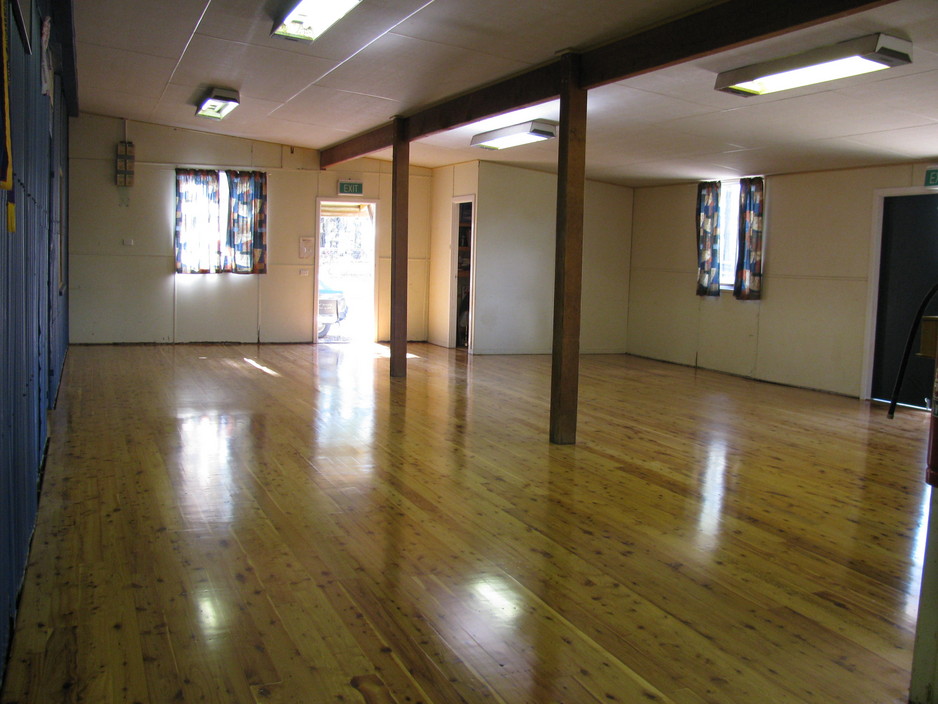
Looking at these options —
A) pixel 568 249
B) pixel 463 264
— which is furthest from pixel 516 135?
pixel 463 264

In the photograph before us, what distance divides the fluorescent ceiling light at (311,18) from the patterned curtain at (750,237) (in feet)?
20.2

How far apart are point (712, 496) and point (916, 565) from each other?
46.8 inches

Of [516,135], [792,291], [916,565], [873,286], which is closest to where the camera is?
[916,565]

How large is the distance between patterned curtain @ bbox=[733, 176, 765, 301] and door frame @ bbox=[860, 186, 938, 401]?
1493mm

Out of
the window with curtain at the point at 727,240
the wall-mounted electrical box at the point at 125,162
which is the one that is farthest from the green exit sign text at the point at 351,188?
the window with curtain at the point at 727,240

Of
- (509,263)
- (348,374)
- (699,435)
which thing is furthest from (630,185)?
(699,435)

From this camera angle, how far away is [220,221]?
1118 cm

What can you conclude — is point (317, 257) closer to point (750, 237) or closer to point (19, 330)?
point (750, 237)

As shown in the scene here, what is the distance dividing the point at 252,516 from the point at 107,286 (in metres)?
7.89

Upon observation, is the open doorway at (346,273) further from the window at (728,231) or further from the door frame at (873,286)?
the door frame at (873,286)

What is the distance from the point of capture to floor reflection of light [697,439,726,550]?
3958 mm

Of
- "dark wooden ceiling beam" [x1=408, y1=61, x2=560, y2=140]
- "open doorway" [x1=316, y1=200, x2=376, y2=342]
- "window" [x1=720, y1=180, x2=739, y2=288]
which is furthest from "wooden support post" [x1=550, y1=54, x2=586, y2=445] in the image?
"open doorway" [x1=316, y1=200, x2=376, y2=342]

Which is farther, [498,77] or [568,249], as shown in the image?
[498,77]

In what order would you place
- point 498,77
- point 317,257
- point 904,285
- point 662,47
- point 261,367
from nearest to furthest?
1. point 662,47
2. point 498,77
3. point 904,285
4. point 261,367
5. point 317,257
